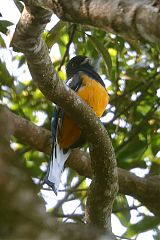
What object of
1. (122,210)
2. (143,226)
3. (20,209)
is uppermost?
(122,210)

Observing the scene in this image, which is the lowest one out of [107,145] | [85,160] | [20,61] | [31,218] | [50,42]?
[31,218]

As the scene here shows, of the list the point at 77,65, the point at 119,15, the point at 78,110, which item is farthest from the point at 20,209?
the point at 77,65

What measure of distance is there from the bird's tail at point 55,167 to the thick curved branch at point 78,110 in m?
0.80

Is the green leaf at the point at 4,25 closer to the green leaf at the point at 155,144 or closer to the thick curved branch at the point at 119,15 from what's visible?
the green leaf at the point at 155,144

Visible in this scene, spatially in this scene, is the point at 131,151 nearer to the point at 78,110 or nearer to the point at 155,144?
the point at 155,144

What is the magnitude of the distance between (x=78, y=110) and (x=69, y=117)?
63.3 inches

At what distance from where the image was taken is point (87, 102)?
4.51m

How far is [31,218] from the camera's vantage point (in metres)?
0.68

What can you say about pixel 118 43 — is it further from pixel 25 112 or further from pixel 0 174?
pixel 0 174

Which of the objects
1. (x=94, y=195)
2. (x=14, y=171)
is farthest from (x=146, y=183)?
(x=14, y=171)

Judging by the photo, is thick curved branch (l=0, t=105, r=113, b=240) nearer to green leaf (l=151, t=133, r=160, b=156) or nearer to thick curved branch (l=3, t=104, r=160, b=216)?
thick curved branch (l=3, t=104, r=160, b=216)

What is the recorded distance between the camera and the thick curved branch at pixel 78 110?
2.24 metres

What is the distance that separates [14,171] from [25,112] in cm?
413

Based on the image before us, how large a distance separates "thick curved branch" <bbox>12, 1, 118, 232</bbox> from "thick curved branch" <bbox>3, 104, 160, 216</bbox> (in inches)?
26.4
